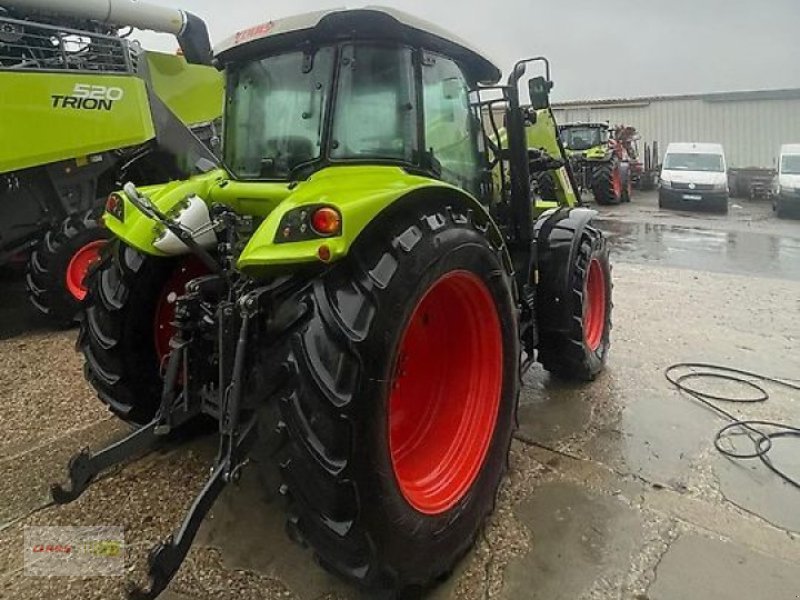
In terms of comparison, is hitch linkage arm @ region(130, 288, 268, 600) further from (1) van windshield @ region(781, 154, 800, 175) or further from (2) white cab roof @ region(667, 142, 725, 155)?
(2) white cab roof @ region(667, 142, 725, 155)

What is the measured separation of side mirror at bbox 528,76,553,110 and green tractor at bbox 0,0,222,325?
3.70m

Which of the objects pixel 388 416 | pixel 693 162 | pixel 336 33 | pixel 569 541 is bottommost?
pixel 693 162

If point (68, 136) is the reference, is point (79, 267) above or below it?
below

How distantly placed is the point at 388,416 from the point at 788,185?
1678 cm

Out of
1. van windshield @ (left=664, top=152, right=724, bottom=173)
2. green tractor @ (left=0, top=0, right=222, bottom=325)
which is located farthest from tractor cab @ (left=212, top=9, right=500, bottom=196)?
van windshield @ (left=664, top=152, right=724, bottom=173)

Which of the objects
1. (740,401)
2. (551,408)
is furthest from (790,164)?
(551,408)

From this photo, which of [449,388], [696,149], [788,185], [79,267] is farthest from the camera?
[696,149]

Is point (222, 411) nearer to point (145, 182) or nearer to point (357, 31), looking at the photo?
point (357, 31)

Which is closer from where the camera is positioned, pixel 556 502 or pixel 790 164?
pixel 556 502

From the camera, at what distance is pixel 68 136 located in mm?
4781

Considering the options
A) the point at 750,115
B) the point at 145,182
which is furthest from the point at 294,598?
the point at 750,115

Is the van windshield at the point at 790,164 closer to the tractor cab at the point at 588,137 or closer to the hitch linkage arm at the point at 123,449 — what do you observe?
the tractor cab at the point at 588,137

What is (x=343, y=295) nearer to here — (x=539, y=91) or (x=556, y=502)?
(x=556, y=502)

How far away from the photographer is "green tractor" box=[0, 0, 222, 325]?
4.58 meters
